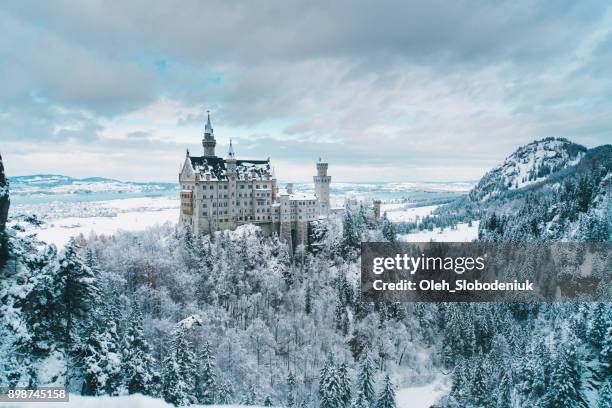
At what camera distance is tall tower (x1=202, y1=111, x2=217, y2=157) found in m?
94.2

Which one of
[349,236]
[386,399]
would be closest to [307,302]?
[349,236]

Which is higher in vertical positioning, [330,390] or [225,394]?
[225,394]

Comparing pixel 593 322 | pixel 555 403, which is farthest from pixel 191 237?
pixel 593 322

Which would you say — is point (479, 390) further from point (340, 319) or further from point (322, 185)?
point (322, 185)

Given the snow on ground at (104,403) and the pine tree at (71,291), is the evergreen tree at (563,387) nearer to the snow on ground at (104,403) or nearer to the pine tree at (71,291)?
the snow on ground at (104,403)

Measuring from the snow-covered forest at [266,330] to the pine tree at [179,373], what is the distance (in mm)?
166

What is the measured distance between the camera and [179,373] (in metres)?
37.9

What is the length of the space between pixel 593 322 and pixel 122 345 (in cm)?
7804

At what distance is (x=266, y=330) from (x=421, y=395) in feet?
108

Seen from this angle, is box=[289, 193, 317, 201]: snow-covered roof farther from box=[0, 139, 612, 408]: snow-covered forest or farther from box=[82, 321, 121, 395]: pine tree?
box=[82, 321, 121, 395]: pine tree

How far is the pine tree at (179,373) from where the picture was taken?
115ft

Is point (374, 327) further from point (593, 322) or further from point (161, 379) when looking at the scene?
point (161, 379)

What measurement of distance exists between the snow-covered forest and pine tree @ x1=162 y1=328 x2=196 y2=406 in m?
0.17

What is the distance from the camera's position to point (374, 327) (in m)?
82.5
